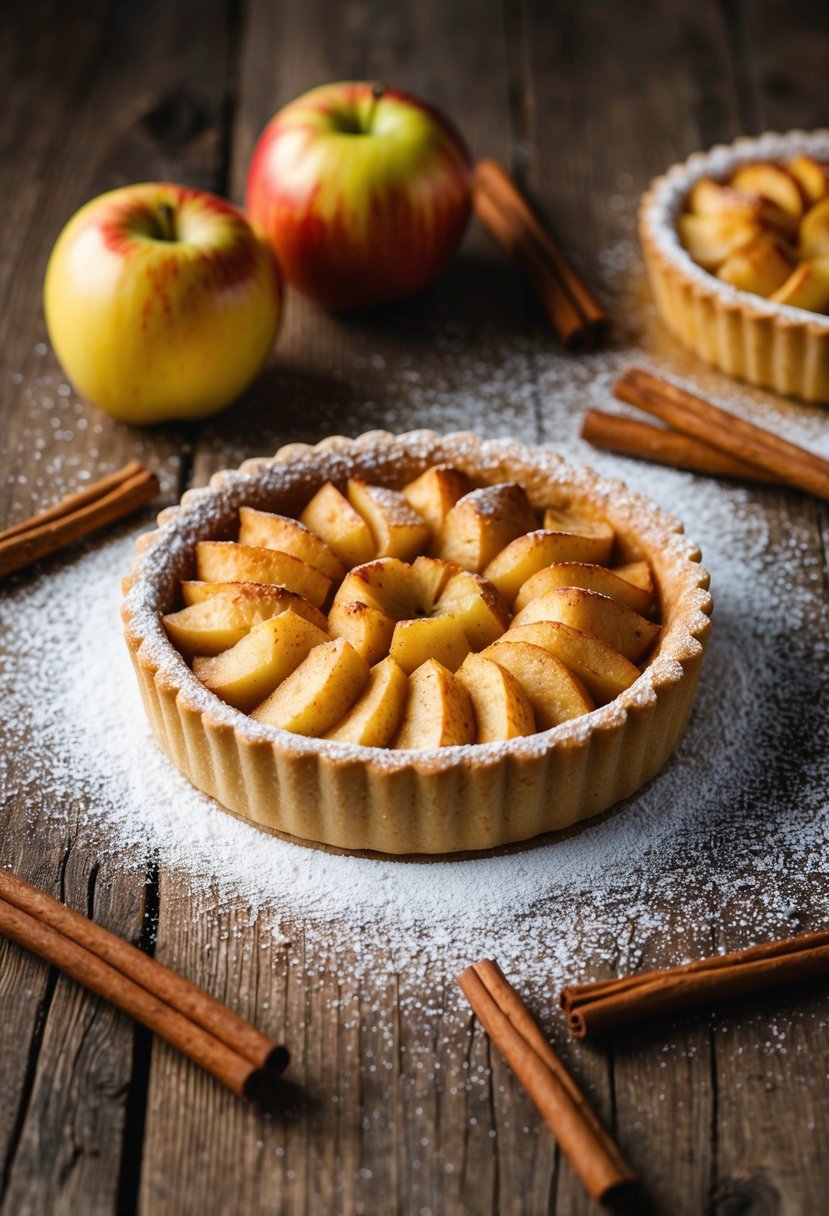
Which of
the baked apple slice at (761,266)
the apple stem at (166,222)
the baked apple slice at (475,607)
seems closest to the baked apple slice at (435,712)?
the baked apple slice at (475,607)

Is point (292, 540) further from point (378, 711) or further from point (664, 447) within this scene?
point (664, 447)

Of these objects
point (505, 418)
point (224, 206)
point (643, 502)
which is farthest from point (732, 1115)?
point (224, 206)

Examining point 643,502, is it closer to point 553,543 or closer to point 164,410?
point 553,543

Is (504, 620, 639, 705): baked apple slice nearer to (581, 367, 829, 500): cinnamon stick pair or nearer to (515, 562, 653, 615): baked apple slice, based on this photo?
(515, 562, 653, 615): baked apple slice

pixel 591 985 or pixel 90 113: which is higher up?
pixel 90 113

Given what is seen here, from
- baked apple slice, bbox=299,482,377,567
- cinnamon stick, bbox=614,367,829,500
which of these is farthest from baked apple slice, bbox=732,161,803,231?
baked apple slice, bbox=299,482,377,567

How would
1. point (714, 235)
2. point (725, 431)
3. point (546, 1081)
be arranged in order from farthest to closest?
point (714, 235) < point (725, 431) < point (546, 1081)

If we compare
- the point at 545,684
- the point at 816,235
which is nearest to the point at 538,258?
the point at 816,235
